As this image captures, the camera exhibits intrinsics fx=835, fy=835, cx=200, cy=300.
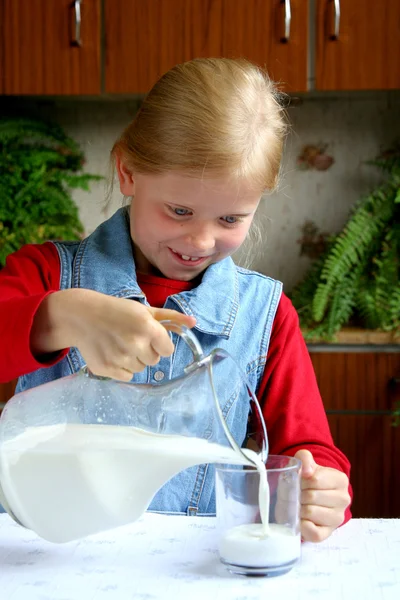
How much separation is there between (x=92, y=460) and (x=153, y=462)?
0.05 m

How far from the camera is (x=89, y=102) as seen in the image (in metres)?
2.64

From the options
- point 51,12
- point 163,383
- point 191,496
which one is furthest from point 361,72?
point 163,383

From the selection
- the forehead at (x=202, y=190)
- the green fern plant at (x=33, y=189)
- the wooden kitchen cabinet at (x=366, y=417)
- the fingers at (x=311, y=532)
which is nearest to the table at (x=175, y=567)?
the fingers at (x=311, y=532)

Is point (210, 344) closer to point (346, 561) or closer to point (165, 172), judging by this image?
point (165, 172)

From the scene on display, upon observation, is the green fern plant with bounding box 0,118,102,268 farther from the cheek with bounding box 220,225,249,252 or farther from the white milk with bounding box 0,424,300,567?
the white milk with bounding box 0,424,300,567

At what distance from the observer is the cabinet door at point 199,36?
7.25 feet

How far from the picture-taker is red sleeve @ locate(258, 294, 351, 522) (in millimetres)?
1099

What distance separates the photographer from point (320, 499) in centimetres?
89

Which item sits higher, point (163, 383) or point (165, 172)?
point (165, 172)

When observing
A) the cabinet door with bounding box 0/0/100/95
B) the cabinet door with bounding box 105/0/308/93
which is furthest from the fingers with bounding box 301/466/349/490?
the cabinet door with bounding box 0/0/100/95

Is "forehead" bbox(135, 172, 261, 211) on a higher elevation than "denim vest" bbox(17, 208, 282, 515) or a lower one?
higher

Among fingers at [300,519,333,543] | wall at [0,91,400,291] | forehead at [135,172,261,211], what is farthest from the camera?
wall at [0,91,400,291]

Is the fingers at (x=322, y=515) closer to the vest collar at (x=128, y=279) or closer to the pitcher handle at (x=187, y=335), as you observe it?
the pitcher handle at (x=187, y=335)

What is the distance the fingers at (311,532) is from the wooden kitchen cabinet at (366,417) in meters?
1.30
